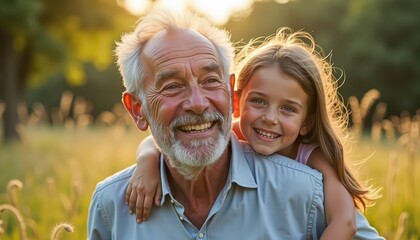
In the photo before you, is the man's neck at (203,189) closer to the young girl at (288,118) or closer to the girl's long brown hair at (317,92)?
the young girl at (288,118)

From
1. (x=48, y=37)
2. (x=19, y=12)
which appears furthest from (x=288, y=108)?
(x=48, y=37)

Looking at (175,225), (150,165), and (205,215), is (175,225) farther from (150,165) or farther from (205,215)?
(150,165)

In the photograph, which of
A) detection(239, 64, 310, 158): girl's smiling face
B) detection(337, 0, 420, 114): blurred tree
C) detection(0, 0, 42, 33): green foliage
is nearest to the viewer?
detection(239, 64, 310, 158): girl's smiling face

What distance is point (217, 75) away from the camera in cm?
326

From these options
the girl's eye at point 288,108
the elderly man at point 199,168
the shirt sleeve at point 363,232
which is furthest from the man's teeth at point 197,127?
the shirt sleeve at point 363,232

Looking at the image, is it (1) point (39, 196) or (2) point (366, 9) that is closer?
(1) point (39, 196)

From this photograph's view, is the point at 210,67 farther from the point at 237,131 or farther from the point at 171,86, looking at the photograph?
the point at 237,131

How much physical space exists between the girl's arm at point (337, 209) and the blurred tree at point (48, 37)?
1261 centimetres

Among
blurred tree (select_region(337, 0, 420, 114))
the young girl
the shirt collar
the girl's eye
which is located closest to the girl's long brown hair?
the young girl

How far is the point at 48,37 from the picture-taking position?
17.1 metres

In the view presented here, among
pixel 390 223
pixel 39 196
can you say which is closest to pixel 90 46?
pixel 39 196

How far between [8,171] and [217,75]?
6.80 m

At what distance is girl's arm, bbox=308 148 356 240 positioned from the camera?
120 inches

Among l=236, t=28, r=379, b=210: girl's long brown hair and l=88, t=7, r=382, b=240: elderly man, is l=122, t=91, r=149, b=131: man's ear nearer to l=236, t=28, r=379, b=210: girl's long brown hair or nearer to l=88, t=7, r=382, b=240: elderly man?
l=88, t=7, r=382, b=240: elderly man
